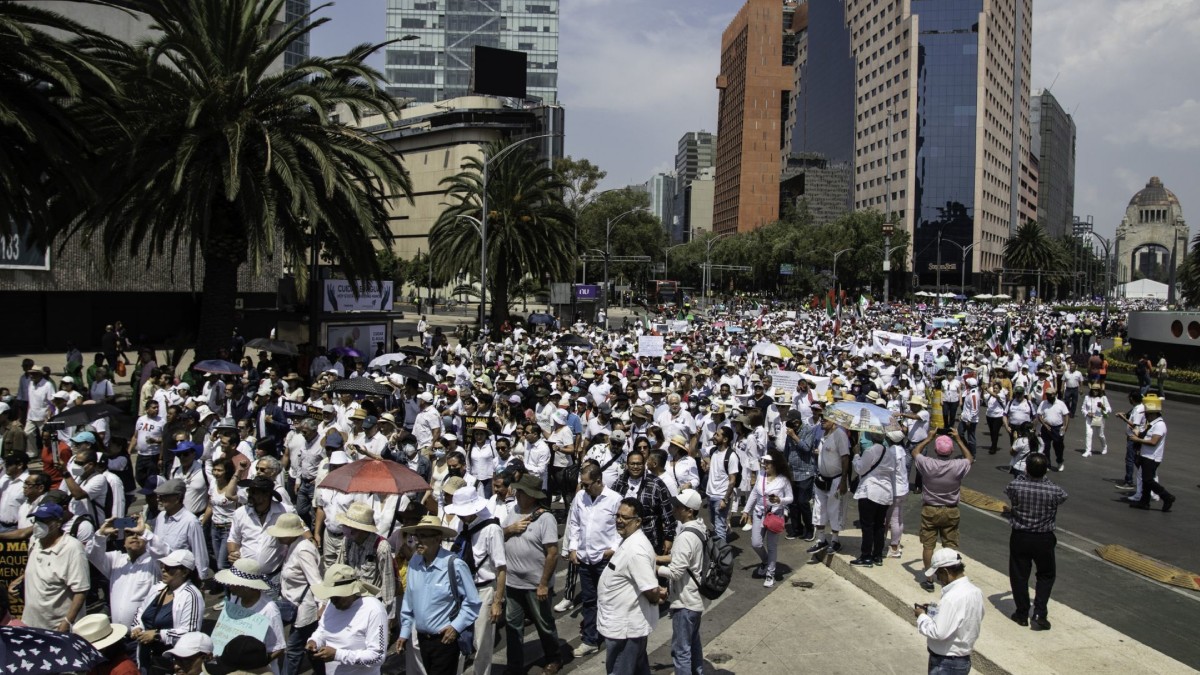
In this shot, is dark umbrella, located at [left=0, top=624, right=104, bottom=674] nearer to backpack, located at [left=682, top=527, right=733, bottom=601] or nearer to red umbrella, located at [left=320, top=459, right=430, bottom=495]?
red umbrella, located at [left=320, top=459, right=430, bottom=495]

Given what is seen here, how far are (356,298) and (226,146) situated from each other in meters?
5.47

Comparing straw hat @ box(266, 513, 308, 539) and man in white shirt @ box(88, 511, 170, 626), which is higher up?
straw hat @ box(266, 513, 308, 539)

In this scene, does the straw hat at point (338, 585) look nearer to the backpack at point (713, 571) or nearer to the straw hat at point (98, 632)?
the straw hat at point (98, 632)

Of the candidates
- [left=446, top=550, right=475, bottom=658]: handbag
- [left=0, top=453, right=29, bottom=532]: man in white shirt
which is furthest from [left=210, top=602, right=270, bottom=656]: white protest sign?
[left=0, top=453, right=29, bottom=532]: man in white shirt

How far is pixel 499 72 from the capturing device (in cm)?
9606

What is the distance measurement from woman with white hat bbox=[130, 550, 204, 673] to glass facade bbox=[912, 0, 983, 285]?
118 meters

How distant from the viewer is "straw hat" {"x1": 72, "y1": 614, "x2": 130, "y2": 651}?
4449 millimetres

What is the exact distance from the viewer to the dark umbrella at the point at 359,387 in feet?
44.9

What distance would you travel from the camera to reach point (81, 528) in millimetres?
6332

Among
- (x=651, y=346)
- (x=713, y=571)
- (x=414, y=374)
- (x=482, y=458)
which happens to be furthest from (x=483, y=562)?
(x=651, y=346)

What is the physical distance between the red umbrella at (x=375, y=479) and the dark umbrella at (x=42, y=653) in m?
3.36

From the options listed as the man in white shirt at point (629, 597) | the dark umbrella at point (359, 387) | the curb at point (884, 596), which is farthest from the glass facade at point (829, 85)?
the man in white shirt at point (629, 597)

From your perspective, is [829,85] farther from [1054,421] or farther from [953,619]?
[953,619]

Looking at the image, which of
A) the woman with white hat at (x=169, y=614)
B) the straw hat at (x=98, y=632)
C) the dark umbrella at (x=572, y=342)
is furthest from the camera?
the dark umbrella at (x=572, y=342)
